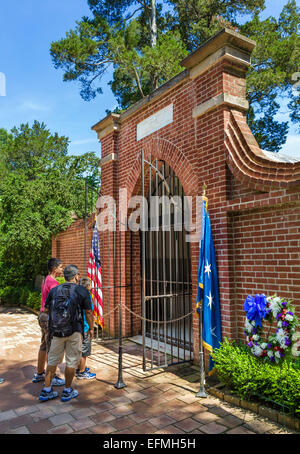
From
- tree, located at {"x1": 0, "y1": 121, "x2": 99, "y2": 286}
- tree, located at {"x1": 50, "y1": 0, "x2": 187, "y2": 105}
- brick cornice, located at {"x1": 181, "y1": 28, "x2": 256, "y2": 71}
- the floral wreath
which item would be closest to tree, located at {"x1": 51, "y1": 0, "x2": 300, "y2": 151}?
tree, located at {"x1": 50, "y1": 0, "x2": 187, "y2": 105}

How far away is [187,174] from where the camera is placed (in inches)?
213

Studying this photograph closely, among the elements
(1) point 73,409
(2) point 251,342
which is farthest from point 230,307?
(1) point 73,409

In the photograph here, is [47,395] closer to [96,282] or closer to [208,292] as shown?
[208,292]

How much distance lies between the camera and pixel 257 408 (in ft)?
11.7

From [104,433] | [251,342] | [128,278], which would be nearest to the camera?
[104,433]

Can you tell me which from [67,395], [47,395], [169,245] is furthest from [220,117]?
[47,395]

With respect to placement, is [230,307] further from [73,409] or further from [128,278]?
[128,278]

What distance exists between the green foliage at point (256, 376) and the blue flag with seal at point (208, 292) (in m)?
0.18

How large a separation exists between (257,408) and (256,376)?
0.34 metres

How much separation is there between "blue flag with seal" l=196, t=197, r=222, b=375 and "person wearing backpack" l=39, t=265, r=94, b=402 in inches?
60.1

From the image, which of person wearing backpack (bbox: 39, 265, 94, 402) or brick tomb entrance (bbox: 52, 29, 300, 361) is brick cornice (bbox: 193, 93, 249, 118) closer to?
brick tomb entrance (bbox: 52, 29, 300, 361)

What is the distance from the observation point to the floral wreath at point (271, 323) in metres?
3.38
